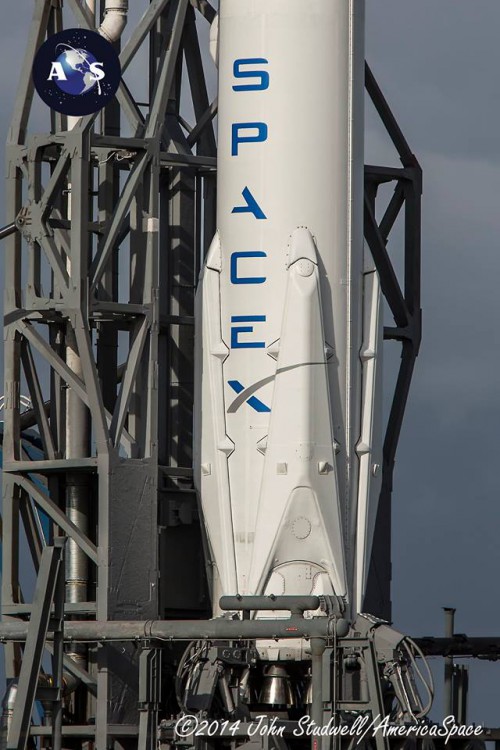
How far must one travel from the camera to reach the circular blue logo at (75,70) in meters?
29.8

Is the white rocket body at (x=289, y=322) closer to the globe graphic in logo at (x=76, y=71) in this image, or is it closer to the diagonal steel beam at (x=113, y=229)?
the diagonal steel beam at (x=113, y=229)

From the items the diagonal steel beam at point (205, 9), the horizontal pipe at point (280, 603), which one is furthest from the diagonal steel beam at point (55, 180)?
the horizontal pipe at point (280, 603)

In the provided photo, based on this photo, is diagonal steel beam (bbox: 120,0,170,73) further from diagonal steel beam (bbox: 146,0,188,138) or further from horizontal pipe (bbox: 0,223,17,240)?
horizontal pipe (bbox: 0,223,17,240)

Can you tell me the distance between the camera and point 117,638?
2820 cm

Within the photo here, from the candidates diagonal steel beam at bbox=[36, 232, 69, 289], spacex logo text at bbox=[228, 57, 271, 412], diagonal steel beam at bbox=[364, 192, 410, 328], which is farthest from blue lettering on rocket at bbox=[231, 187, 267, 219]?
diagonal steel beam at bbox=[364, 192, 410, 328]

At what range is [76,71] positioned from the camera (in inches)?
1176

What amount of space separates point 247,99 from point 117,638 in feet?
25.9

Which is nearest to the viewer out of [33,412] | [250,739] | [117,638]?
[250,739]

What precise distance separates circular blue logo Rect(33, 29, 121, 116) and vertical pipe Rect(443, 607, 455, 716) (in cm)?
978

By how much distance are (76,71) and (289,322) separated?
4.85 meters

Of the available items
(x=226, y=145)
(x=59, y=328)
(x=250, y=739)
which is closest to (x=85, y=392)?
(x=59, y=328)

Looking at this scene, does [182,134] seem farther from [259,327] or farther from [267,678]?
[267,678]

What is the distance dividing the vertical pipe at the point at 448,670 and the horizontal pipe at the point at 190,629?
16.7 ft

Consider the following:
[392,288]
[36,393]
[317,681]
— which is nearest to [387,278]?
[392,288]
